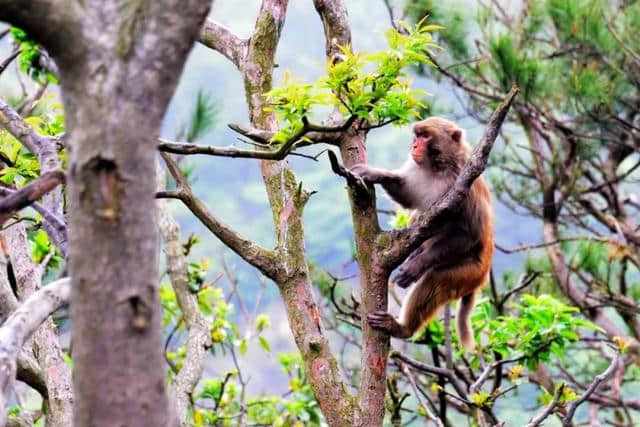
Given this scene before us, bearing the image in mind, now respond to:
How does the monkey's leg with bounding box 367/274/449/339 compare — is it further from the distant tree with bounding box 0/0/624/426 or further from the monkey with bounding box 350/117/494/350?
the distant tree with bounding box 0/0/624/426

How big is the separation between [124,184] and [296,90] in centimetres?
108

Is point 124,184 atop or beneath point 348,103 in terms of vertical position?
beneath

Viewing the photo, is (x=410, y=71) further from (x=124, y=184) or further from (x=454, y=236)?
(x=124, y=184)

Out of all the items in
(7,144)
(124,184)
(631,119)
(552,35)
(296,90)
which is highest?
(552,35)

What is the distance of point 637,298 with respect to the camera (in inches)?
284

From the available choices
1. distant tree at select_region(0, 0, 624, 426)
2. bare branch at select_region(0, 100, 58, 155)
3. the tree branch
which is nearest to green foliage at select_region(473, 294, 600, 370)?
distant tree at select_region(0, 0, 624, 426)

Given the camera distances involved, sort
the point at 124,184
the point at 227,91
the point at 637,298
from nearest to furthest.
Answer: the point at 124,184, the point at 637,298, the point at 227,91

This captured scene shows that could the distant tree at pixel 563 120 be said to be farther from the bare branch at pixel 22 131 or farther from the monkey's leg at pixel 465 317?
the bare branch at pixel 22 131

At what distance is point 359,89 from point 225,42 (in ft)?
3.55

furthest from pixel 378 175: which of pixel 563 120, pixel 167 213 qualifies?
pixel 563 120

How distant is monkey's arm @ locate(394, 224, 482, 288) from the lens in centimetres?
405

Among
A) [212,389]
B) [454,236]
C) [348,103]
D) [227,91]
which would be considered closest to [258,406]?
[212,389]

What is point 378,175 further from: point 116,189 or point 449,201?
point 116,189

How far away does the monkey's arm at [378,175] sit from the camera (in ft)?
10.1
